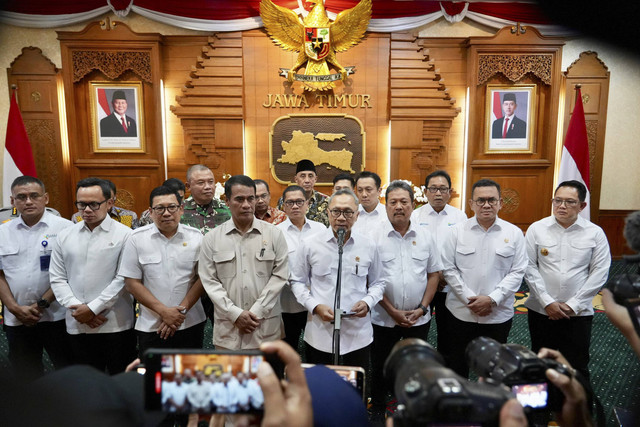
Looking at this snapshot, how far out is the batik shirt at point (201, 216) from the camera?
3.15 meters

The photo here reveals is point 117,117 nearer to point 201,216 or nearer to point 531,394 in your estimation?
point 201,216

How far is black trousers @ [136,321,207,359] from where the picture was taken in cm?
231

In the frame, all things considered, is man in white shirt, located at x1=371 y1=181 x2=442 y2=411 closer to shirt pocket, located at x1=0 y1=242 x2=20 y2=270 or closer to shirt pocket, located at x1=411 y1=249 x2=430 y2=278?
shirt pocket, located at x1=411 y1=249 x2=430 y2=278

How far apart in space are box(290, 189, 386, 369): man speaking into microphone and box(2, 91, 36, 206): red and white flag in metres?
4.64

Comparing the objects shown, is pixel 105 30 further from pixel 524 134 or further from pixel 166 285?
pixel 524 134

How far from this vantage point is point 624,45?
0.43m

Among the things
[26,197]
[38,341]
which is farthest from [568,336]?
[26,197]

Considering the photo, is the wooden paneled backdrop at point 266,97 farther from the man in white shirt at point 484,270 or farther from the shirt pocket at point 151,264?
the shirt pocket at point 151,264

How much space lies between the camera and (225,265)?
7.33 ft

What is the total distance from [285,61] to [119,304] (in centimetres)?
449

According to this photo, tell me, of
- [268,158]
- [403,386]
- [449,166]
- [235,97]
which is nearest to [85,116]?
[235,97]

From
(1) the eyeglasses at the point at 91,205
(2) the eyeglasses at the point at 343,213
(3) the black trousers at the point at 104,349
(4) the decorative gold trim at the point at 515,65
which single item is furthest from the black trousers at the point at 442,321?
(4) the decorative gold trim at the point at 515,65

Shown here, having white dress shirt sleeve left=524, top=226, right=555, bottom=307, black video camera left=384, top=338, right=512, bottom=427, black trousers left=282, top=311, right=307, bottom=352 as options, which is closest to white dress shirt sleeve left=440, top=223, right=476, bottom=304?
white dress shirt sleeve left=524, top=226, right=555, bottom=307

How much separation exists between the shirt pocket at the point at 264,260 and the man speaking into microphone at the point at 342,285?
0.20 m
